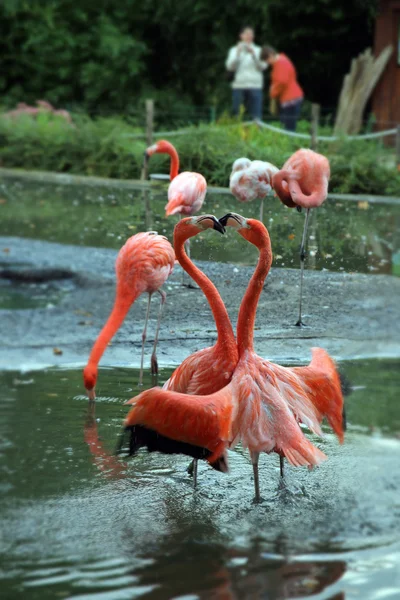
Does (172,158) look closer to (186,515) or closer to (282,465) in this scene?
(282,465)

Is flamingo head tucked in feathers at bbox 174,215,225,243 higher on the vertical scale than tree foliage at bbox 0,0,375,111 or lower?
lower

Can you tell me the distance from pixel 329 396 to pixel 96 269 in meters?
2.81

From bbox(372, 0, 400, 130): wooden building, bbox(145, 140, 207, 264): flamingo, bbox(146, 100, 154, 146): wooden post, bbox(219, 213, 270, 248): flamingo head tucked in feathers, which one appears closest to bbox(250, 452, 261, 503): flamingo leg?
bbox(219, 213, 270, 248): flamingo head tucked in feathers

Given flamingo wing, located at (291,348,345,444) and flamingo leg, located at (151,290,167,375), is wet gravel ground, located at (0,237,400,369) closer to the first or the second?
flamingo leg, located at (151,290,167,375)

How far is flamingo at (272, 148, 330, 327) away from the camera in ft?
11.2

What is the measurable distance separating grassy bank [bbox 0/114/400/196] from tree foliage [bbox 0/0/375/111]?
6.13m

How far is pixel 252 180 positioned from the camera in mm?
3385

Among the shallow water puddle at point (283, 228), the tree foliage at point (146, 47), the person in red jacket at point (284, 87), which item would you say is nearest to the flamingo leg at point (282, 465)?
the shallow water puddle at point (283, 228)

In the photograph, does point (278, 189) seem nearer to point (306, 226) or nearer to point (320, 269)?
point (306, 226)

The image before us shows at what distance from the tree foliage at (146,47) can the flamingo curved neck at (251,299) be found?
9540mm

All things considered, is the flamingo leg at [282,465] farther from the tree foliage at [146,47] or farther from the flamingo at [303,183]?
the tree foliage at [146,47]

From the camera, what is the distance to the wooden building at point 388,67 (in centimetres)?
1005

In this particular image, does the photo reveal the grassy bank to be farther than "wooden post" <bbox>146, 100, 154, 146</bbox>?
No

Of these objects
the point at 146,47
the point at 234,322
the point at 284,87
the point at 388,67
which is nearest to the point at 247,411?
the point at 234,322
